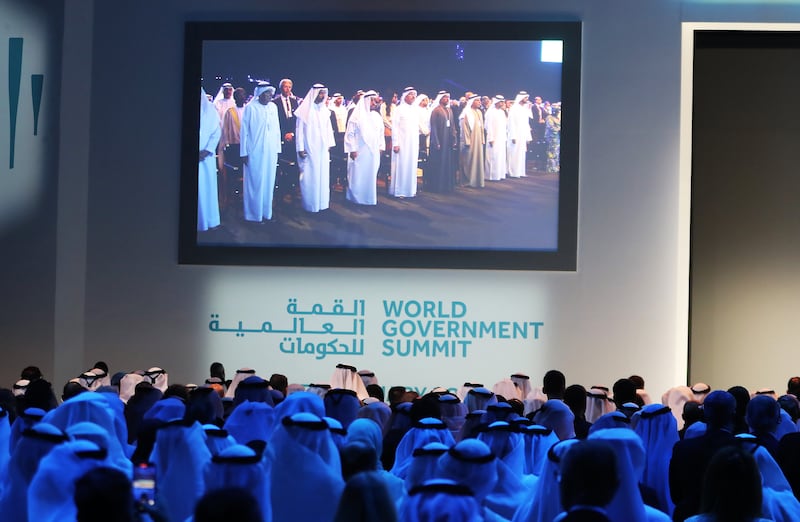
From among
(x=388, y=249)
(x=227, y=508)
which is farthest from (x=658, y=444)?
(x=388, y=249)

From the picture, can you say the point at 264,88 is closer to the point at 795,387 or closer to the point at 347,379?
the point at 347,379

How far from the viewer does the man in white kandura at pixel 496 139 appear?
11477 millimetres

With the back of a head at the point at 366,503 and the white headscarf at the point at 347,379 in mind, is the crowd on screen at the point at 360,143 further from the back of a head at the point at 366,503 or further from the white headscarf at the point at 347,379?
the back of a head at the point at 366,503

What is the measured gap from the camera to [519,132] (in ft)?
37.7

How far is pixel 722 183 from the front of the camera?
12836 millimetres

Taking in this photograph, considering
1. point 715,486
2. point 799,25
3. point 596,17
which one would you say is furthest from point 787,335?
point 715,486

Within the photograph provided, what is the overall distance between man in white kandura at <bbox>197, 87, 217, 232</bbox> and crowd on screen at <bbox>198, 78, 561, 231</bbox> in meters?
0.01

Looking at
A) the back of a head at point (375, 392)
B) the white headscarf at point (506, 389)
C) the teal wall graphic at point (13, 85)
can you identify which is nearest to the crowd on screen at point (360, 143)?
the teal wall graphic at point (13, 85)

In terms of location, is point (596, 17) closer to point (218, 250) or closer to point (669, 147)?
point (669, 147)

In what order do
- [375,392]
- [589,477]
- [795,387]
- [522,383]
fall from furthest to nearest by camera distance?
1. [522,383]
2. [795,387]
3. [375,392]
4. [589,477]

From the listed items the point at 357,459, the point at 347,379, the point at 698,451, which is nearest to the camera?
the point at 357,459

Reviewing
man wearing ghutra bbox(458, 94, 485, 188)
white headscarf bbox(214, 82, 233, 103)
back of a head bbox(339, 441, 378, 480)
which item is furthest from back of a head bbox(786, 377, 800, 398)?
white headscarf bbox(214, 82, 233, 103)

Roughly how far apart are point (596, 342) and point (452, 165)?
8.15ft

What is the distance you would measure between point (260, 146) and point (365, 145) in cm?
116
